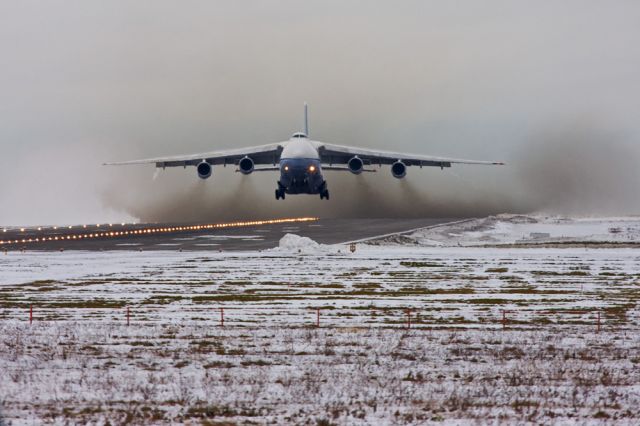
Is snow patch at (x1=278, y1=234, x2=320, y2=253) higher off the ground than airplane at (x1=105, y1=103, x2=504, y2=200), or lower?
lower

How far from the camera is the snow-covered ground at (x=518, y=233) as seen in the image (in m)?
57.2

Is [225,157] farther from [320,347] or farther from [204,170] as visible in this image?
[320,347]

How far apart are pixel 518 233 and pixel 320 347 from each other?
56.2 meters

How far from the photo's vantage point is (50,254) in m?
45.5

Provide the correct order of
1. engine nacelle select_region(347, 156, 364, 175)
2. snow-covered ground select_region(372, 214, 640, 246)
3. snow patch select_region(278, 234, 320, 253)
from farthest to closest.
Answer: engine nacelle select_region(347, 156, 364, 175) → snow-covered ground select_region(372, 214, 640, 246) → snow patch select_region(278, 234, 320, 253)

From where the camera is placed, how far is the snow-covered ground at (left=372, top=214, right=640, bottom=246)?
57250mm

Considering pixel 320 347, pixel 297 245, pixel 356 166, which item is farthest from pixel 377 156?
pixel 320 347

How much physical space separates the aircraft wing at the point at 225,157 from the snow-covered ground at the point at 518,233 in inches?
513

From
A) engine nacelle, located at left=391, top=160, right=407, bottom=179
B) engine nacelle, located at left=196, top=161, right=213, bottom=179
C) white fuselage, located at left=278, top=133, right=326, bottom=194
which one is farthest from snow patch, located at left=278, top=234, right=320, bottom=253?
engine nacelle, located at left=391, top=160, right=407, bottom=179

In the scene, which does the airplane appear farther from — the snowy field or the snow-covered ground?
the snowy field

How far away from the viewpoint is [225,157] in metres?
65.2

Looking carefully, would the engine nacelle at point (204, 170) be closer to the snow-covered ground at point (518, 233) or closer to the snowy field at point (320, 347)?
the snow-covered ground at point (518, 233)

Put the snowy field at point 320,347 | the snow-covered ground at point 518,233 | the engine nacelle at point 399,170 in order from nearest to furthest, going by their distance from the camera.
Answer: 1. the snowy field at point 320,347
2. the snow-covered ground at point 518,233
3. the engine nacelle at point 399,170

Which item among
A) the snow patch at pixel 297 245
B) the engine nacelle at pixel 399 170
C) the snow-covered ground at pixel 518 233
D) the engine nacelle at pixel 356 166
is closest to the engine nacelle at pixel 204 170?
the engine nacelle at pixel 356 166
